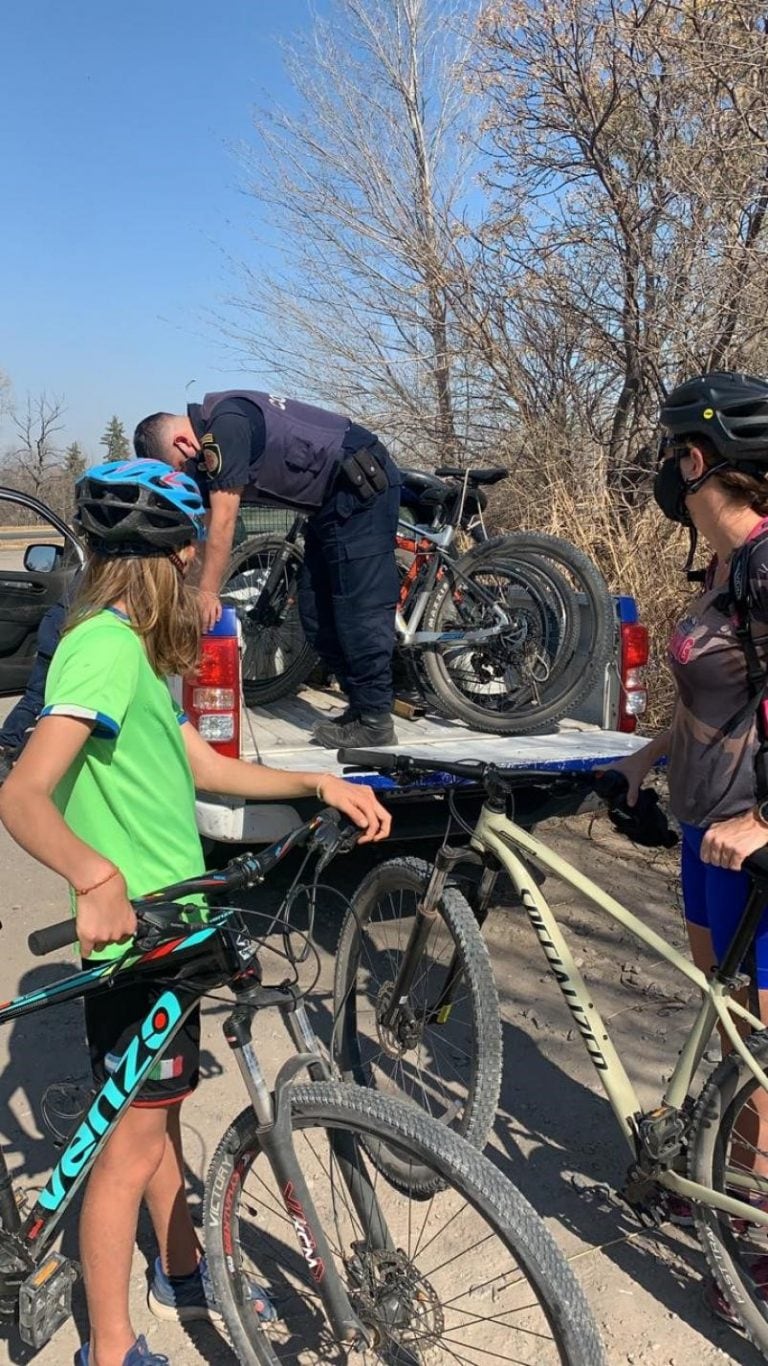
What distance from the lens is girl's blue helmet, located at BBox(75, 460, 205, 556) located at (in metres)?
1.92

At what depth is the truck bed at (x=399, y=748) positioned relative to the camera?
3646 mm

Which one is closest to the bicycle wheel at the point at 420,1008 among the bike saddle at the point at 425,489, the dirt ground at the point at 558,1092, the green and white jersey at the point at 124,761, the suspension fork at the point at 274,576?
the dirt ground at the point at 558,1092

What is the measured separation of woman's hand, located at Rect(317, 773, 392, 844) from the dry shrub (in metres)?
4.13

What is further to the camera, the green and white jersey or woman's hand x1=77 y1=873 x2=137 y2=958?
the green and white jersey

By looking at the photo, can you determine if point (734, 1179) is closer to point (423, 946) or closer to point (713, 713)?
point (423, 946)

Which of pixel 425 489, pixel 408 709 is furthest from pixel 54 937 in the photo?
pixel 425 489

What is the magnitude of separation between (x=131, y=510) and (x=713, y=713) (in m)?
1.40

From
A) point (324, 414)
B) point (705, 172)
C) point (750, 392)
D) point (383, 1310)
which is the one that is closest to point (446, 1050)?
point (383, 1310)

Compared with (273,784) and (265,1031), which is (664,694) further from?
(273,784)

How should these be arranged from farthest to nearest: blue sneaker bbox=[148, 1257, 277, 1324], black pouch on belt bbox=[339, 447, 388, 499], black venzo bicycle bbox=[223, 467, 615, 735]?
black venzo bicycle bbox=[223, 467, 615, 735] < black pouch on belt bbox=[339, 447, 388, 499] < blue sneaker bbox=[148, 1257, 277, 1324]

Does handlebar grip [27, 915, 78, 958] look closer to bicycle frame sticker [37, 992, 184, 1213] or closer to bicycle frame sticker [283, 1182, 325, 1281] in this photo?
bicycle frame sticker [37, 992, 184, 1213]

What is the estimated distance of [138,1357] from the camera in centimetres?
210

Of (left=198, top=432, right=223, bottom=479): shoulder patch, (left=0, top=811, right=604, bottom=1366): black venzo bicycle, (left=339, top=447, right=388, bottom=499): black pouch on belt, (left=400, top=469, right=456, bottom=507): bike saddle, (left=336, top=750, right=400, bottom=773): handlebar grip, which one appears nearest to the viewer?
(left=0, top=811, right=604, bottom=1366): black venzo bicycle

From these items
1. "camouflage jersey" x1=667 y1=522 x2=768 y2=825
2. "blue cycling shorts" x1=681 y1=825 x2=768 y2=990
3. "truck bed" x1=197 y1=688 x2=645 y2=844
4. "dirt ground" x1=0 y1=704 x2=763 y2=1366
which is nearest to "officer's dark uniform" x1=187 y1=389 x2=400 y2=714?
"truck bed" x1=197 y1=688 x2=645 y2=844
